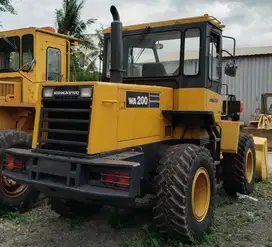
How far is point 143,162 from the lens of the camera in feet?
15.5

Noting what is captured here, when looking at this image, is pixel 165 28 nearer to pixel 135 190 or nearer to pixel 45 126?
pixel 45 126

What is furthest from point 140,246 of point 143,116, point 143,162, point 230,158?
point 230,158

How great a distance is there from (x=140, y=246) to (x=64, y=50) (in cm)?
521

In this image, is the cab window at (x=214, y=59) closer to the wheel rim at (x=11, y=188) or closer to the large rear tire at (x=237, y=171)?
the large rear tire at (x=237, y=171)

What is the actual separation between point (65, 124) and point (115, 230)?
5.22 feet

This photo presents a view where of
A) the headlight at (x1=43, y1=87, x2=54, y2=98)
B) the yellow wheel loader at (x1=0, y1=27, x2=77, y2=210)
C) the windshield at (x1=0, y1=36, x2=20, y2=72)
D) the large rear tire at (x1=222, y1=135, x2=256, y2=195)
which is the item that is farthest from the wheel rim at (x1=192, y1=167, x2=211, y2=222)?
the windshield at (x1=0, y1=36, x2=20, y2=72)

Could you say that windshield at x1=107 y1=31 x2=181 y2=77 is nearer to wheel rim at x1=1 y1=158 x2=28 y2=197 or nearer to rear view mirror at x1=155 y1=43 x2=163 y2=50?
rear view mirror at x1=155 y1=43 x2=163 y2=50

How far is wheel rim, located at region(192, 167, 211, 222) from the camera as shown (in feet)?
16.0

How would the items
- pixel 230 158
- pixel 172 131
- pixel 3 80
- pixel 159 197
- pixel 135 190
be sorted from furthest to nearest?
1. pixel 3 80
2. pixel 230 158
3. pixel 172 131
4. pixel 159 197
5. pixel 135 190

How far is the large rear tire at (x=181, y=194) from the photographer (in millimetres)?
4387

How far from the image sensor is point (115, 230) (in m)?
5.16

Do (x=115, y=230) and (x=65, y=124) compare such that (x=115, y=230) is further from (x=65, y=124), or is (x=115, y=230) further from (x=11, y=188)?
(x=11, y=188)

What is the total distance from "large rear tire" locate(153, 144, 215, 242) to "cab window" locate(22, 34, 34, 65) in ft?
13.9

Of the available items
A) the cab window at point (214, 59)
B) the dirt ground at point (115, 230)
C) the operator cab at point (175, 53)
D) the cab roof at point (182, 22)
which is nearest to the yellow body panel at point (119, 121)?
the operator cab at point (175, 53)
